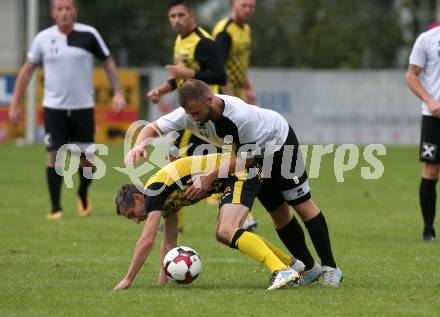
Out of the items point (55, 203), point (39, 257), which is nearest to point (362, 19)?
point (55, 203)

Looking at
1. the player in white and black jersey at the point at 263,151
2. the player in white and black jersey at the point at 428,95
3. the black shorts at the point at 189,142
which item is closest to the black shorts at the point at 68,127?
the black shorts at the point at 189,142

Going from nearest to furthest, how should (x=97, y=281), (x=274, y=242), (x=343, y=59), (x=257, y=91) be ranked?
(x=97, y=281)
(x=274, y=242)
(x=257, y=91)
(x=343, y=59)

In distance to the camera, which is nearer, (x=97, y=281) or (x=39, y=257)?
(x=97, y=281)

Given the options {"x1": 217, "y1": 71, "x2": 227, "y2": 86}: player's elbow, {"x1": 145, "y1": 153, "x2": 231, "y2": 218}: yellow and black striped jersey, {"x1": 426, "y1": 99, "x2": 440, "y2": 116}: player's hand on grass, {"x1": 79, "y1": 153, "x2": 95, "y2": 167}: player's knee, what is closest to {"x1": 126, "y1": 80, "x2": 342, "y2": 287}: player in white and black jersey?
{"x1": 145, "y1": 153, "x2": 231, "y2": 218}: yellow and black striped jersey

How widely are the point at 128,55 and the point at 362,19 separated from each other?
5917mm

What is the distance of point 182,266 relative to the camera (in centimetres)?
747

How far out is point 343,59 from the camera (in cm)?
2725

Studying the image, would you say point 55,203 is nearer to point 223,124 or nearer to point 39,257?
point 39,257

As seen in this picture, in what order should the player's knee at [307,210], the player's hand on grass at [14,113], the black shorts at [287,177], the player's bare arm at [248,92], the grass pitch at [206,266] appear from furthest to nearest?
the player's bare arm at [248,92] → the player's hand on grass at [14,113] → the player's knee at [307,210] → the black shorts at [287,177] → the grass pitch at [206,266]

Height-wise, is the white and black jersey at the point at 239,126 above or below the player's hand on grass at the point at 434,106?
above

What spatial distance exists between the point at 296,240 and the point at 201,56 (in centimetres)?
299

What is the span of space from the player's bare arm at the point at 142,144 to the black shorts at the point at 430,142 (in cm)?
336

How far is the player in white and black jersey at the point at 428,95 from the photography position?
10172 mm

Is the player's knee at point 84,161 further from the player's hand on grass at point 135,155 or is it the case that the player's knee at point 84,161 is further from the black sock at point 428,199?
the player's hand on grass at point 135,155
